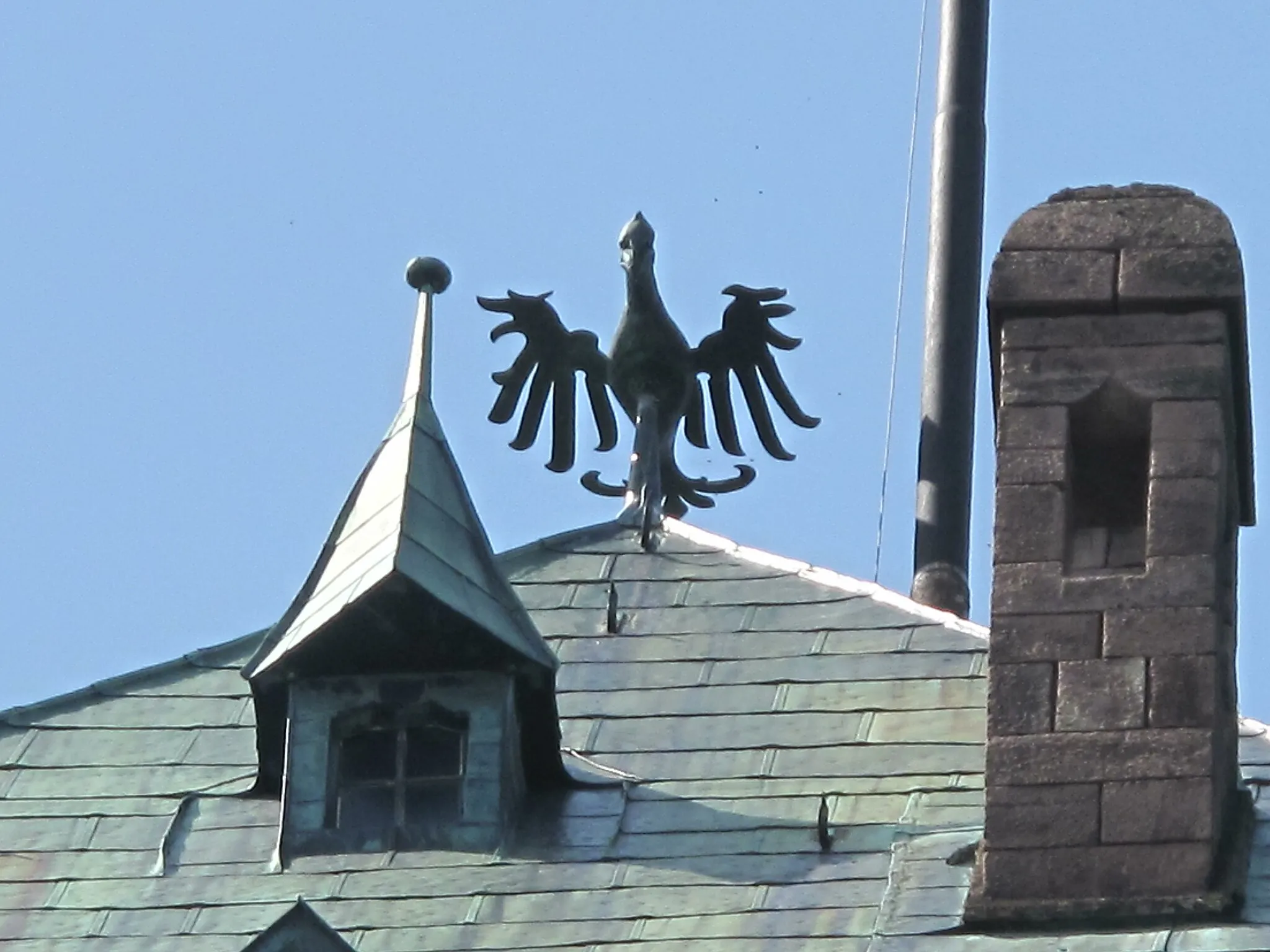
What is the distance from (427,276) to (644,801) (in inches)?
113

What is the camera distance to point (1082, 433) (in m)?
21.2

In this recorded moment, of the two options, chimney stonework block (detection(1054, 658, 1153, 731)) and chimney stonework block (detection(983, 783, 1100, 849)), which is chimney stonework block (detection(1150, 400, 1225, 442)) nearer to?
chimney stonework block (detection(1054, 658, 1153, 731))

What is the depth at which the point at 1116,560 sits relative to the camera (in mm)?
20938

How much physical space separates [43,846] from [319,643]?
4.10 ft

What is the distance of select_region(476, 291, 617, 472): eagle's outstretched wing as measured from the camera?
2566 cm

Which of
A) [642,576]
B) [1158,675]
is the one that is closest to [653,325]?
[642,576]

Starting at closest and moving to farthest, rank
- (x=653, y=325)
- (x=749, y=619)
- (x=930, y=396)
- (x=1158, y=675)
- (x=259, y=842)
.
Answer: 1. (x=1158, y=675)
2. (x=259, y=842)
3. (x=749, y=619)
4. (x=653, y=325)
5. (x=930, y=396)

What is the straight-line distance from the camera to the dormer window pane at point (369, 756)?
72.1 feet

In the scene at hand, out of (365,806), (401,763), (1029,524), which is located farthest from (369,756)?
(1029,524)

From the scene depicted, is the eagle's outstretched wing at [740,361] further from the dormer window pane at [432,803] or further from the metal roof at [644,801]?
the dormer window pane at [432,803]

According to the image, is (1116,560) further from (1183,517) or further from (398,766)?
(398,766)

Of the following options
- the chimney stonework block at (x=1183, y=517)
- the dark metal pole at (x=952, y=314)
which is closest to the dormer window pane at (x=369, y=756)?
the chimney stonework block at (x=1183, y=517)

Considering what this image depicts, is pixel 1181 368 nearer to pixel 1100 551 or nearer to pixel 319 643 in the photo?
pixel 1100 551

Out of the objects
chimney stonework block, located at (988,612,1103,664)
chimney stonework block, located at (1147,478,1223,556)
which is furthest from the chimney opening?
chimney stonework block, located at (988,612,1103,664)
